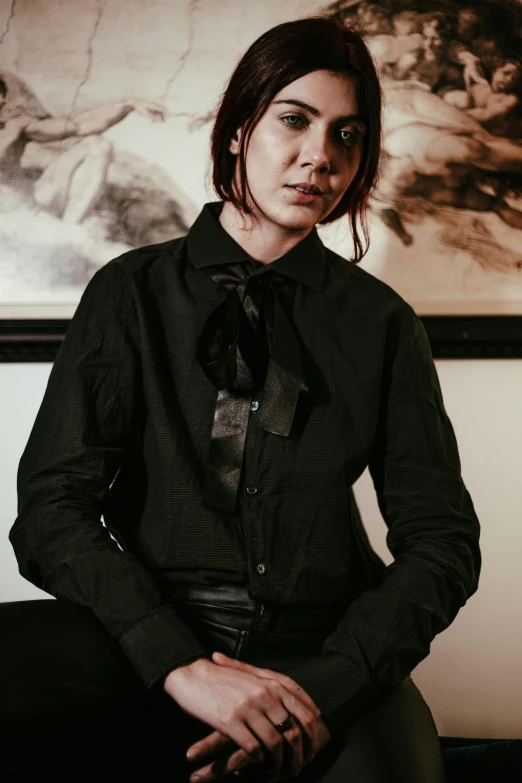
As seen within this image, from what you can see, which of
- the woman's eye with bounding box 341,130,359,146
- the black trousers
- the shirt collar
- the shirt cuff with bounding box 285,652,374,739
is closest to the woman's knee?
the black trousers

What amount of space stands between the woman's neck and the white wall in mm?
609

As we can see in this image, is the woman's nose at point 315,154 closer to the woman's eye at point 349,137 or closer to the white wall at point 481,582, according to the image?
the woman's eye at point 349,137

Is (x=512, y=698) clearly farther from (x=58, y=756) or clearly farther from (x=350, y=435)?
(x=58, y=756)

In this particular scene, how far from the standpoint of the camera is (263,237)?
1.23m

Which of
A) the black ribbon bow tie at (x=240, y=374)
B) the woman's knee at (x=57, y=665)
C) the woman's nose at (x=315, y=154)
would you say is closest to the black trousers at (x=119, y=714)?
the woman's knee at (x=57, y=665)

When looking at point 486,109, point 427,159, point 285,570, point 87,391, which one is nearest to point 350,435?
point 285,570

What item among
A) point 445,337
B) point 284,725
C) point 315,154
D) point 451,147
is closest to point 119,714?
point 284,725

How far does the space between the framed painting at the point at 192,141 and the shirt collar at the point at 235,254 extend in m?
0.39

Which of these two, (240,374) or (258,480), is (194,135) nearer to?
(240,374)

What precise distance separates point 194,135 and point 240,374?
713 mm

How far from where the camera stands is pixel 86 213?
1.61 metres

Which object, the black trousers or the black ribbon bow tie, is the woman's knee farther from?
the black ribbon bow tie

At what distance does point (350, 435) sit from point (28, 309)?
2.63ft

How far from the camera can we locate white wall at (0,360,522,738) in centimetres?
164
